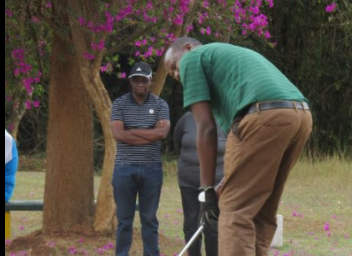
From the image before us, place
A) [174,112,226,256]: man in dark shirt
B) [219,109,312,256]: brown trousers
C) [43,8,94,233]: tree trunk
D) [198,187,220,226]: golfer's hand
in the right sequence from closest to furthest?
[219,109,312,256]: brown trousers, [198,187,220,226]: golfer's hand, [174,112,226,256]: man in dark shirt, [43,8,94,233]: tree trunk

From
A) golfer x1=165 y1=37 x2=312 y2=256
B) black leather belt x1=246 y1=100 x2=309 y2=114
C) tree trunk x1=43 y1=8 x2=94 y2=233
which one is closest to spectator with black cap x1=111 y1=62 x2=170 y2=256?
tree trunk x1=43 y1=8 x2=94 y2=233

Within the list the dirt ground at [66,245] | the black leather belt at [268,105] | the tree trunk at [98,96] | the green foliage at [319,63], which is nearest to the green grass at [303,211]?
the dirt ground at [66,245]

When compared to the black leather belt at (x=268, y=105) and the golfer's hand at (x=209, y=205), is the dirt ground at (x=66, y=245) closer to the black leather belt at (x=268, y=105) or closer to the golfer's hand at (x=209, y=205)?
the golfer's hand at (x=209, y=205)

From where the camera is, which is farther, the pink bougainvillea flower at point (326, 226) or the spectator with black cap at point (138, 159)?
the pink bougainvillea flower at point (326, 226)

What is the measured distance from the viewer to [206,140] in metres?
5.18

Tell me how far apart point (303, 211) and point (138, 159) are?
6.27 metres

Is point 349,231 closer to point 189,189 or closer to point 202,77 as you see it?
point 189,189

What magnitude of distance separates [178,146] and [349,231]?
4069mm

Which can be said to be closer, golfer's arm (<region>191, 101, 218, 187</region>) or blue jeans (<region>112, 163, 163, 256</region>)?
golfer's arm (<region>191, 101, 218, 187</region>)

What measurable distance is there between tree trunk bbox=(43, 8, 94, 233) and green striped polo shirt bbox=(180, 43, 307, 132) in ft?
15.7

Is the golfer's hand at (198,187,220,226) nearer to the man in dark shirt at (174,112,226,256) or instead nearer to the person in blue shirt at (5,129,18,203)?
the person in blue shirt at (5,129,18,203)

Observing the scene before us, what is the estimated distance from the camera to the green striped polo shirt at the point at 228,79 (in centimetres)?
506

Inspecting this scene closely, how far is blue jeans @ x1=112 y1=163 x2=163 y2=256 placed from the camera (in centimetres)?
816

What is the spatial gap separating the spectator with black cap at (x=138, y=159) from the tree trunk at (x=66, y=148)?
5.33ft
